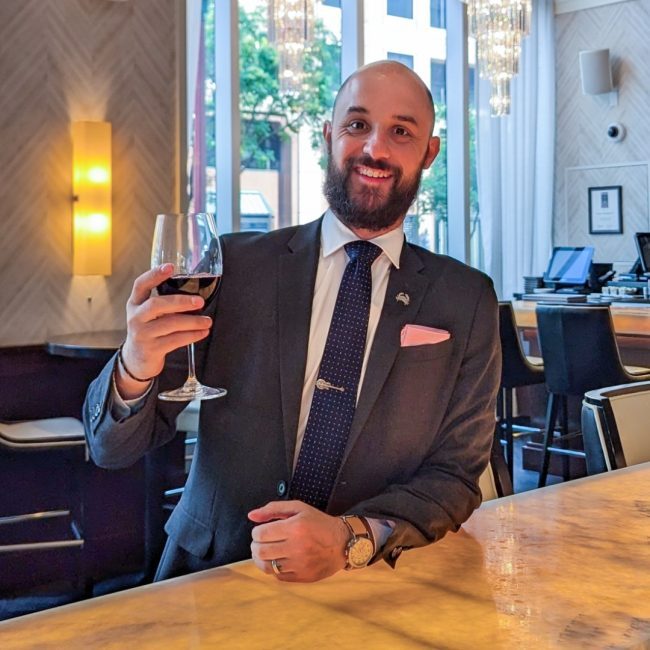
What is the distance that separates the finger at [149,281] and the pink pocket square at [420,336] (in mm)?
507

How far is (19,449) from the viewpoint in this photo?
3475mm

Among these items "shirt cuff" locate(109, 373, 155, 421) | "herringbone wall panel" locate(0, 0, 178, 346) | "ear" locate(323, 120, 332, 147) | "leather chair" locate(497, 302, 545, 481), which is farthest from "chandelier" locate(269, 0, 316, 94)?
"shirt cuff" locate(109, 373, 155, 421)

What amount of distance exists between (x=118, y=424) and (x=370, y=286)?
0.50 m

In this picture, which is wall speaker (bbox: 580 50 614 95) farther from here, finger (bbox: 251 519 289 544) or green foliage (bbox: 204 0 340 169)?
finger (bbox: 251 519 289 544)

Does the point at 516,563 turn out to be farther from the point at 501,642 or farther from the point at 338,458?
the point at 338,458

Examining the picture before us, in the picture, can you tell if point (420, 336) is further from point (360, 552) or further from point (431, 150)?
point (360, 552)

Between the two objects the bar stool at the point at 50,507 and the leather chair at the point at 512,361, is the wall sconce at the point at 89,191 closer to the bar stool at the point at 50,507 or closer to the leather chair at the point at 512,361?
the bar stool at the point at 50,507

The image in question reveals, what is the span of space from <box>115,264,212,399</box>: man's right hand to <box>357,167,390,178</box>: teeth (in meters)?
0.53

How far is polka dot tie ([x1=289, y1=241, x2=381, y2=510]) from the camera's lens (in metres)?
1.55

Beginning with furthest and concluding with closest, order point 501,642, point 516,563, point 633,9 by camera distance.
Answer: point 633,9
point 516,563
point 501,642

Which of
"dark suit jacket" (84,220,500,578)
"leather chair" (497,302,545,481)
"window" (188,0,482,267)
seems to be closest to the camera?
"dark suit jacket" (84,220,500,578)

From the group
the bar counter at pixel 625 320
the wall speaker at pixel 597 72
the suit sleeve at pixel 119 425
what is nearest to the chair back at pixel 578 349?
the bar counter at pixel 625 320

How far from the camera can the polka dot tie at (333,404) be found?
1.55 metres

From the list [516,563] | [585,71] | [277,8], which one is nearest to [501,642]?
[516,563]
